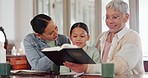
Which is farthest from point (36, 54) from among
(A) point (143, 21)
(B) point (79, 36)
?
(A) point (143, 21)

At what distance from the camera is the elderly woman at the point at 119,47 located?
1.85 metres

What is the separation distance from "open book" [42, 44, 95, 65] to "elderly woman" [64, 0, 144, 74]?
67 millimetres

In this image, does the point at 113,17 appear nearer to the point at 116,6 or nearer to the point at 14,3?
the point at 116,6

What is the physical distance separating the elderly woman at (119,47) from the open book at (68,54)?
0.07 meters

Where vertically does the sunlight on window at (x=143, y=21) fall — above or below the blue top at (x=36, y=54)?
above

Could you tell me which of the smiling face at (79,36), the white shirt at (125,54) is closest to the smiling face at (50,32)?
the smiling face at (79,36)

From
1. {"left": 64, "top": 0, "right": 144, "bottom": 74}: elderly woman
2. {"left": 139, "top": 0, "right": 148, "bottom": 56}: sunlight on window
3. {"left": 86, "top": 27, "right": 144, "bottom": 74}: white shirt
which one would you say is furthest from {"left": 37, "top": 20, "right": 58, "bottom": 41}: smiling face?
{"left": 139, "top": 0, "right": 148, "bottom": 56}: sunlight on window

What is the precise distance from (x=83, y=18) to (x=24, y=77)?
329cm

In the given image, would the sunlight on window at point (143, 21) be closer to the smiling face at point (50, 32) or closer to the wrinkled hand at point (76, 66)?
the smiling face at point (50, 32)

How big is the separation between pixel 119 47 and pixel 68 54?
0.49 meters

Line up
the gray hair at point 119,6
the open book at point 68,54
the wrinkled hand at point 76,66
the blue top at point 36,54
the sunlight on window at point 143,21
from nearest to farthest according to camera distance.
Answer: the open book at point 68,54 < the wrinkled hand at point 76,66 < the gray hair at point 119,6 < the blue top at point 36,54 < the sunlight on window at point 143,21

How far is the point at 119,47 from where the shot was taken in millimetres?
1956

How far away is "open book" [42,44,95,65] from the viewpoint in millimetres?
1551

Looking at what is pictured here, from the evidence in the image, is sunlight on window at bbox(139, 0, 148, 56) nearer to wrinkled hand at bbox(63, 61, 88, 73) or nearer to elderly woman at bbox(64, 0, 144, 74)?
elderly woman at bbox(64, 0, 144, 74)
